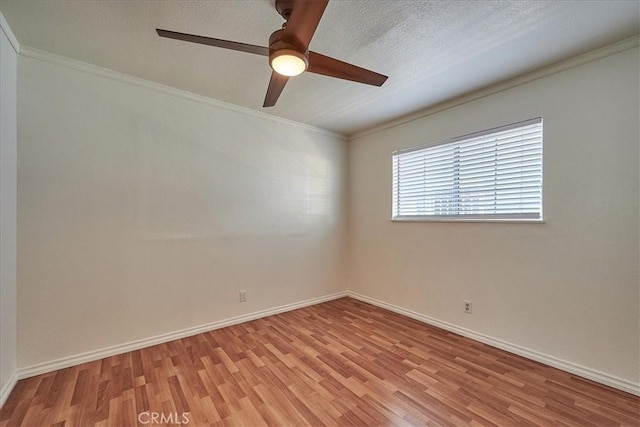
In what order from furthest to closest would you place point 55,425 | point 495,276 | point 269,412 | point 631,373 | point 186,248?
point 186,248, point 495,276, point 631,373, point 269,412, point 55,425

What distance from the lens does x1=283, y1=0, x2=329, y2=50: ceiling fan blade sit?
45.7 inches

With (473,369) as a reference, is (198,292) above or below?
above

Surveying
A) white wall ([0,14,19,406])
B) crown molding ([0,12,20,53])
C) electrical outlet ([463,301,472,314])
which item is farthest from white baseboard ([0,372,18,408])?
electrical outlet ([463,301,472,314])

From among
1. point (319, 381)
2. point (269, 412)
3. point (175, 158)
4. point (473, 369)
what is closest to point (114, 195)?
point (175, 158)

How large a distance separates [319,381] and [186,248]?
5.70 ft

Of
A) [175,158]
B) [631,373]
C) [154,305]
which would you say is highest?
[175,158]

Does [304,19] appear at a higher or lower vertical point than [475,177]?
higher

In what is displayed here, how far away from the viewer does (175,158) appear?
262cm

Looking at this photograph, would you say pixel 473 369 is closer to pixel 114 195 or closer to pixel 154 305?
pixel 154 305

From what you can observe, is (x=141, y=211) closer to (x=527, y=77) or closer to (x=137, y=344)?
(x=137, y=344)

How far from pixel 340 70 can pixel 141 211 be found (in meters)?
2.09

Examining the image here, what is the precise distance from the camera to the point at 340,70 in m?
1.64

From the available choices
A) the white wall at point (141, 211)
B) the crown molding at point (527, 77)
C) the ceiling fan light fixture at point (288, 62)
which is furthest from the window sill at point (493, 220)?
the ceiling fan light fixture at point (288, 62)

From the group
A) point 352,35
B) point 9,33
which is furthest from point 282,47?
point 9,33
